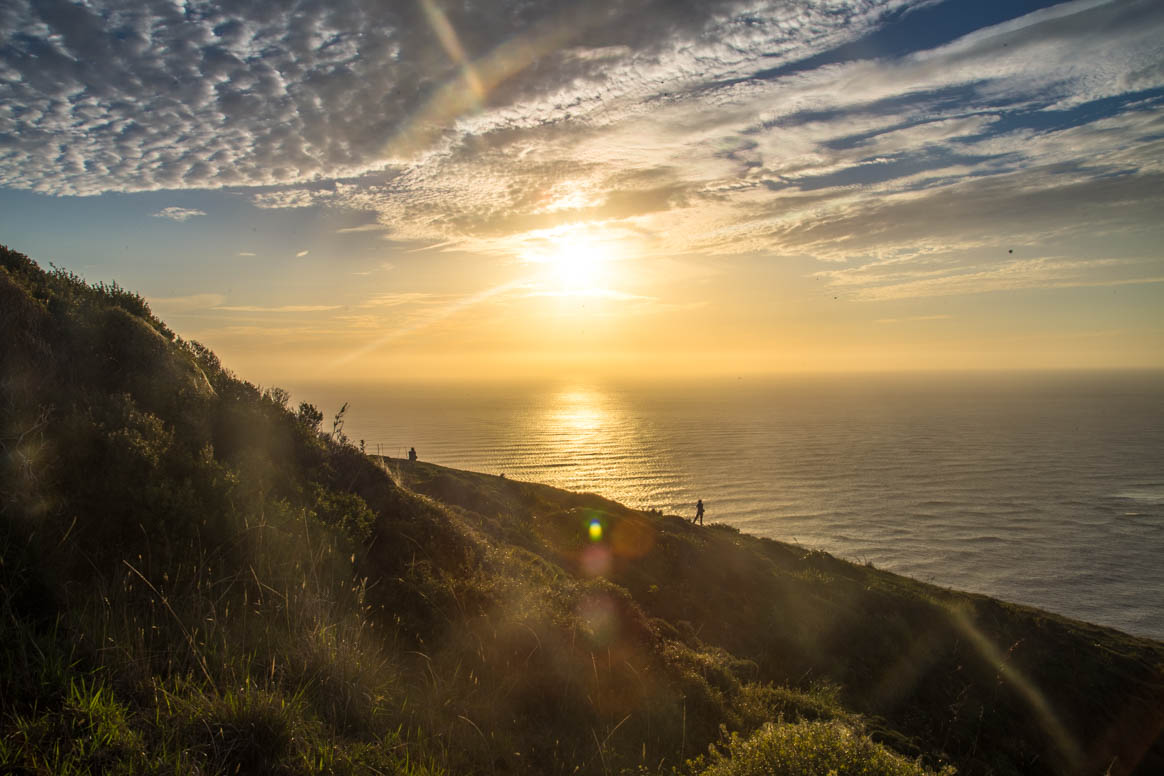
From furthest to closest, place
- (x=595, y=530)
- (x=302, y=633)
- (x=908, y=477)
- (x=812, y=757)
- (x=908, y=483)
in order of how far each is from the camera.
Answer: (x=908, y=477)
(x=908, y=483)
(x=595, y=530)
(x=302, y=633)
(x=812, y=757)

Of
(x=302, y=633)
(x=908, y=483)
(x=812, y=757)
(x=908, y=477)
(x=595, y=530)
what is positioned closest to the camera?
(x=812, y=757)

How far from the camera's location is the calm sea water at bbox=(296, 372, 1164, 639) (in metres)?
39.7

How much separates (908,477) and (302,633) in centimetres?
7627

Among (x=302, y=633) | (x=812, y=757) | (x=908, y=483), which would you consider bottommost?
(x=908, y=483)

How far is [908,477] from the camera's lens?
66688 mm

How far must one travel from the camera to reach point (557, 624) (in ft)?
27.2

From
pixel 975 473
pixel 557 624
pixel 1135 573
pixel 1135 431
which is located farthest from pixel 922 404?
pixel 557 624

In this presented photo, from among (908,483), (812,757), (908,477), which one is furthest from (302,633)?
(908,477)

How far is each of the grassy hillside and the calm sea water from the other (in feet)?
94.2

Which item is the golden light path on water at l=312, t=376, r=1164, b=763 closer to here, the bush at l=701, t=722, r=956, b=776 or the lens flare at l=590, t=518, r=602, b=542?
the lens flare at l=590, t=518, r=602, b=542

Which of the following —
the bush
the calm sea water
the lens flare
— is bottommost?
the calm sea water

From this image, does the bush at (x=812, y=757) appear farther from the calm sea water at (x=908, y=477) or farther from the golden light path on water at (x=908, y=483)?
the calm sea water at (x=908, y=477)

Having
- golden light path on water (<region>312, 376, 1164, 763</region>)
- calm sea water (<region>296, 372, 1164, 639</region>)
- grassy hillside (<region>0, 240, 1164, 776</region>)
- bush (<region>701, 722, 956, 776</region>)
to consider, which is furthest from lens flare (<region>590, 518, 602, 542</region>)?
calm sea water (<region>296, 372, 1164, 639</region>)

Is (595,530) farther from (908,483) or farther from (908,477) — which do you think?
(908,477)
